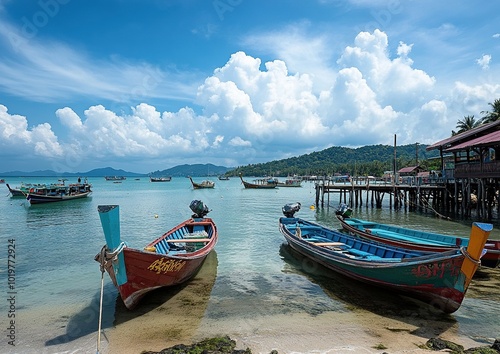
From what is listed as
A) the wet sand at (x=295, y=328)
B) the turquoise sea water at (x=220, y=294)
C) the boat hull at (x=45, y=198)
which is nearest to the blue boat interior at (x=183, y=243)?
the turquoise sea water at (x=220, y=294)

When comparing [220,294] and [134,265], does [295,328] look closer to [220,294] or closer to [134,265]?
[220,294]

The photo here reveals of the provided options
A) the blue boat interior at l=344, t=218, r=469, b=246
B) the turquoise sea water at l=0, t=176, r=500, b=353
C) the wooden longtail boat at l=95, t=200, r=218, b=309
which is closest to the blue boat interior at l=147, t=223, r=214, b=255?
the wooden longtail boat at l=95, t=200, r=218, b=309

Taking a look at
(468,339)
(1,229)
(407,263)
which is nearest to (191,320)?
(407,263)

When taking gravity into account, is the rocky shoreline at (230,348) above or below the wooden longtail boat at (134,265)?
below

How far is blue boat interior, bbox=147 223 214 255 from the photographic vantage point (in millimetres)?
11728

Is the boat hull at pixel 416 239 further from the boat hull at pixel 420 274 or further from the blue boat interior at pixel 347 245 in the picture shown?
the boat hull at pixel 420 274

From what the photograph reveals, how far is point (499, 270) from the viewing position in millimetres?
11922

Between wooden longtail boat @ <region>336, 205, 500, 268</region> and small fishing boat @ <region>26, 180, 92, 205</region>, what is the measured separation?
36.3m

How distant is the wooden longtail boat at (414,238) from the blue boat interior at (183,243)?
762 cm

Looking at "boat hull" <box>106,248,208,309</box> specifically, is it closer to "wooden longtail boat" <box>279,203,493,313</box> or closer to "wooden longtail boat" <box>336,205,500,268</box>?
"wooden longtail boat" <box>279,203,493,313</box>

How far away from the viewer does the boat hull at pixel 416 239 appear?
1152 centimetres

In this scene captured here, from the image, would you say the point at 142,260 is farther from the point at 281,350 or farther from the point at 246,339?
the point at 281,350

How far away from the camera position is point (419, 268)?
826 centimetres

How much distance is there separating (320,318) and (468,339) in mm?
3182
